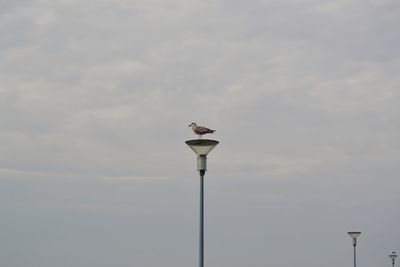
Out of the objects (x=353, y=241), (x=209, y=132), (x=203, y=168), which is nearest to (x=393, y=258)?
(x=353, y=241)

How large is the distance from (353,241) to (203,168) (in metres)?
26.8

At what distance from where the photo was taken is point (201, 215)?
56.6 ft

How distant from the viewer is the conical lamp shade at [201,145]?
17844 mm

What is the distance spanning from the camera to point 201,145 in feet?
58.7

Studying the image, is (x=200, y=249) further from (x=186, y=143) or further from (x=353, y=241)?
(x=353, y=241)

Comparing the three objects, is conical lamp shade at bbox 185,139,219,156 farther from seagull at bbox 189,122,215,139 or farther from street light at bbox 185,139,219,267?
seagull at bbox 189,122,215,139

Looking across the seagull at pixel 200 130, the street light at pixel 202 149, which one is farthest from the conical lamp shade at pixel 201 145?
the seagull at pixel 200 130

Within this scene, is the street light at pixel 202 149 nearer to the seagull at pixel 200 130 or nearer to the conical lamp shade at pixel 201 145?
the conical lamp shade at pixel 201 145

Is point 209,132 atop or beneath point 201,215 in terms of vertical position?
atop

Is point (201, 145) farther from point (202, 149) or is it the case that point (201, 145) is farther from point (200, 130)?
point (200, 130)

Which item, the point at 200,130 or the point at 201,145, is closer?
the point at 201,145

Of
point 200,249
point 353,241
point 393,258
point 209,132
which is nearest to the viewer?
point 200,249

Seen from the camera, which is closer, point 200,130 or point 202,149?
point 202,149

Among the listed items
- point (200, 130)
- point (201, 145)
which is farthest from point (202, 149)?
point (200, 130)
